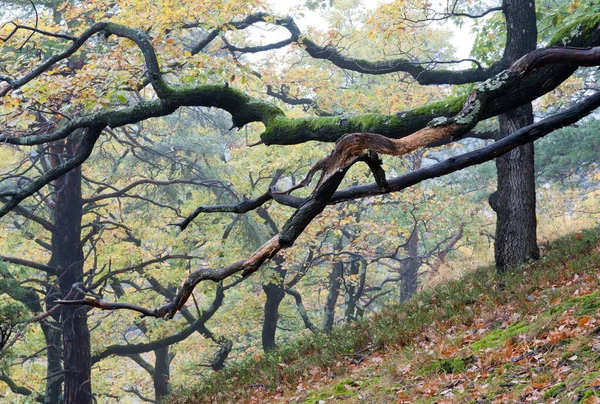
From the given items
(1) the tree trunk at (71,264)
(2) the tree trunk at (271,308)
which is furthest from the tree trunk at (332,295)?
(1) the tree trunk at (71,264)

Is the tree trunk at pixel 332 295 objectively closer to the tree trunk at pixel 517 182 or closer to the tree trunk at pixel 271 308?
the tree trunk at pixel 271 308

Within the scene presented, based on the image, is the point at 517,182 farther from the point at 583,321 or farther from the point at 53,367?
the point at 53,367

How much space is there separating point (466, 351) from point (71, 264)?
39.9 feet

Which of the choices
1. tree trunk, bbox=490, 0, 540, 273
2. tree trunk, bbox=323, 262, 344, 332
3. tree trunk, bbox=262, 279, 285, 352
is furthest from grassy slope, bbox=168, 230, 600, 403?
tree trunk, bbox=323, 262, 344, 332

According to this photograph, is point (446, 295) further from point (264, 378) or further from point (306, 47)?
point (306, 47)

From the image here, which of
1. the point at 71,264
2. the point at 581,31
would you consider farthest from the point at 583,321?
Result: the point at 71,264

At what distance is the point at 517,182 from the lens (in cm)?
1166

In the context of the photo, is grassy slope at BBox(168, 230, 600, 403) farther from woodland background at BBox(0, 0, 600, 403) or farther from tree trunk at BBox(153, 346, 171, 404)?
tree trunk at BBox(153, 346, 171, 404)

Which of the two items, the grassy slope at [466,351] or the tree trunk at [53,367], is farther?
the tree trunk at [53,367]

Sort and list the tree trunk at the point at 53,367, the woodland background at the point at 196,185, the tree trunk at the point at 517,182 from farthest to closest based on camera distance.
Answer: the tree trunk at the point at 53,367, the woodland background at the point at 196,185, the tree trunk at the point at 517,182

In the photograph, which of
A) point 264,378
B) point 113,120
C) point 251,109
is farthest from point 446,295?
point 113,120

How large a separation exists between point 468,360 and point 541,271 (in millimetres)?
3724

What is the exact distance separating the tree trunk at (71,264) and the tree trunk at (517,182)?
36.7 feet

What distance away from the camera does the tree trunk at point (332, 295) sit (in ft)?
76.1
